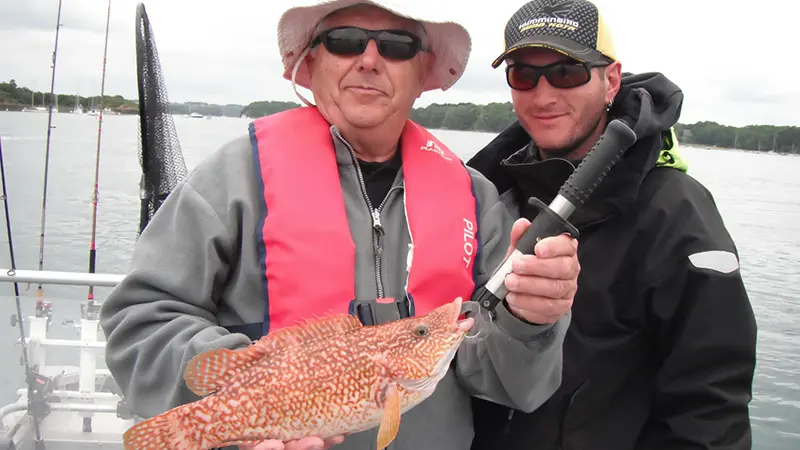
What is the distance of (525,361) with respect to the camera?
267cm

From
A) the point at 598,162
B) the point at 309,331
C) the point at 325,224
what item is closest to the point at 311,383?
the point at 309,331

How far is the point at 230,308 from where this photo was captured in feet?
9.45

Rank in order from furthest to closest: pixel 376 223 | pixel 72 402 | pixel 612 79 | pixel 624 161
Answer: pixel 72 402 < pixel 612 79 < pixel 624 161 < pixel 376 223

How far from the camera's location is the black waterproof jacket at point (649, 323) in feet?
9.43

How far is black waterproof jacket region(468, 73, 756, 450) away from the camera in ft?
9.43

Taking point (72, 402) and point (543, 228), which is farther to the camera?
point (72, 402)

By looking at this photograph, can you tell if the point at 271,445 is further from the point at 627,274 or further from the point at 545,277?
the point at 627,274

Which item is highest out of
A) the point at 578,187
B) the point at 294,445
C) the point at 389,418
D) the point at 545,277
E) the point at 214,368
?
the point at 578,187

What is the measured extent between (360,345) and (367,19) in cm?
174

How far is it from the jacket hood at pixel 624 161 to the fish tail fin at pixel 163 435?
7.16 ft

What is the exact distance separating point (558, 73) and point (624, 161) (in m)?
0.65

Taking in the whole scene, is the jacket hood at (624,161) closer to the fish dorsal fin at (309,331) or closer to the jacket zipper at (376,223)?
the jacket zipper at (376,223)

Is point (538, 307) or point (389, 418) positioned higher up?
point (538, 307)

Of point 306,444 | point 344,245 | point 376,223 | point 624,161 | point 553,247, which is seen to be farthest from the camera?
point 624,161
